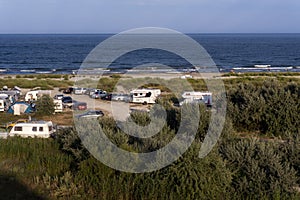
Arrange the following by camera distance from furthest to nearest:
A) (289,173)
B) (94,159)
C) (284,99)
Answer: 1. (284,99)
2. (94,159)
3. (289,173)

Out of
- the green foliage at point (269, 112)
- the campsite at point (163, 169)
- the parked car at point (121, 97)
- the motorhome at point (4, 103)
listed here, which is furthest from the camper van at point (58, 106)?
the green foliage at point (269, 112)

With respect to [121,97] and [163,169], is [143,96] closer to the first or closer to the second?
[121,97]

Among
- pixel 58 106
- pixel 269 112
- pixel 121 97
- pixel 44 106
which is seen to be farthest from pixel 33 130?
pixel 121 97

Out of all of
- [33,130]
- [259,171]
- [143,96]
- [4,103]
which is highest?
[259,171]

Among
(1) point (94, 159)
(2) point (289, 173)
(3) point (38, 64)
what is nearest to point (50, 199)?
(1) point (94, 159)

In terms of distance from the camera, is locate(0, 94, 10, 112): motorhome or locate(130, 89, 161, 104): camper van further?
locate(130, 89, 161, 104): camper van

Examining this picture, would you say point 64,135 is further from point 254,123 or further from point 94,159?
point 254,123

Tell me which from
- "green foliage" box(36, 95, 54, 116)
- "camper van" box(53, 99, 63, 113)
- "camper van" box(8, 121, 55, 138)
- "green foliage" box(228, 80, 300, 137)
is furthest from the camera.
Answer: "camper van" box(53, 99, 63, 113)

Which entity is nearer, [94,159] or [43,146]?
[94,159]

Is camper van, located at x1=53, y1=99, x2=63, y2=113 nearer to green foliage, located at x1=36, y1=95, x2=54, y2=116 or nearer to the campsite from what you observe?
green foliage, located at x1=36, y1=95, x2=54, y2=116

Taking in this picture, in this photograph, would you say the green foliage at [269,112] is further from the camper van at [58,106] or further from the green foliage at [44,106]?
the camper van at [58,106]

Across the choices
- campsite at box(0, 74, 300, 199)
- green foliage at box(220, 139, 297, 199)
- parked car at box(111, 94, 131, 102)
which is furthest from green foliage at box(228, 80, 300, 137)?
parked car at box(111, 94, 131, 102)
